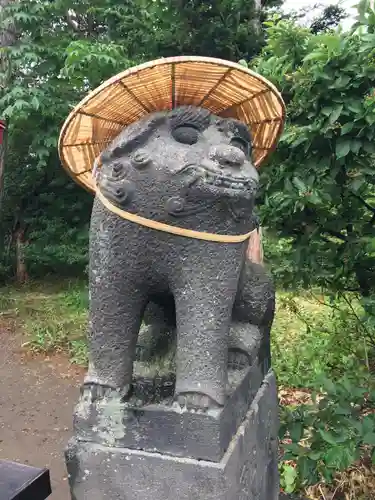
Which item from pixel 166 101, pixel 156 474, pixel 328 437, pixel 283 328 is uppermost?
pixel 166 101

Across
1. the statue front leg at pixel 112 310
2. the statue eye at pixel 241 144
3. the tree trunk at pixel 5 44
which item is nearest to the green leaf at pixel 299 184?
the statue eye at pixel 241 144

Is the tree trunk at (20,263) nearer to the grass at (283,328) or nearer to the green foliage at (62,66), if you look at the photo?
the green foliage at (62,66)

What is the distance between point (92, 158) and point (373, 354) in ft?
6.00

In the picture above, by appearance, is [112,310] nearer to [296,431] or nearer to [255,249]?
[255,249]

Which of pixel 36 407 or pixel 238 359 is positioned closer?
pixel 238 359

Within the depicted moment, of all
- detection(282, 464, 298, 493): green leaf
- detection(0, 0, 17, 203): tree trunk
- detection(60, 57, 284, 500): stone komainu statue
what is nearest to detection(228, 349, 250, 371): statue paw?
detection(60, 57, 284, 500): stone komainu statue

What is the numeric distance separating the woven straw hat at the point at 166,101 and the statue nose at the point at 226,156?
0.17m

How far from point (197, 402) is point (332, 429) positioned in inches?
24.9

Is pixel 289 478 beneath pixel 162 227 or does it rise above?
beneath

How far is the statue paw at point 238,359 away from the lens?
4.95 ft

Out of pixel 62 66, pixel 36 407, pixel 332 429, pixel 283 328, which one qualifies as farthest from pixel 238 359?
pixel 62 66

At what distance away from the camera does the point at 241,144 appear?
4.48 ft

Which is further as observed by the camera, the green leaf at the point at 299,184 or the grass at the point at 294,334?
the grass at the point at 294,334

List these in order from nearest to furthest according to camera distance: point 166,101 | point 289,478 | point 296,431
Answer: point 166,101 → point 296,431 → point 289,478
